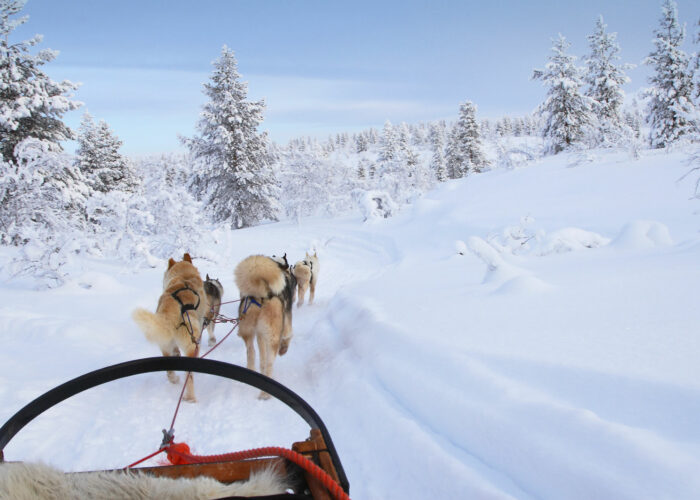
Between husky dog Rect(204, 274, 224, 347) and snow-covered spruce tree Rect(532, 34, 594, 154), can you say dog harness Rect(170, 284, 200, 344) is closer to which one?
husky dog Rect(204, 274, 224, 347)

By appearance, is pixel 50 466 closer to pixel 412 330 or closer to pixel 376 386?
pixel 376 386

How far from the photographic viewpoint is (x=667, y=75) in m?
24.9

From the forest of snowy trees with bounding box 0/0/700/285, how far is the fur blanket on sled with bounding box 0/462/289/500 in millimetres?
9283

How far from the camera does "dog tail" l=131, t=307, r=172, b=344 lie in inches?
123

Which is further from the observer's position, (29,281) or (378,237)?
(378,237)

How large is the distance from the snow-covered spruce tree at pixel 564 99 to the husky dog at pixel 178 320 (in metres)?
29.6

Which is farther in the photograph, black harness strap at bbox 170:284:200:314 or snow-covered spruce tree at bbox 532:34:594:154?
snow-covered spruce tree at bbox 532:34:594:154

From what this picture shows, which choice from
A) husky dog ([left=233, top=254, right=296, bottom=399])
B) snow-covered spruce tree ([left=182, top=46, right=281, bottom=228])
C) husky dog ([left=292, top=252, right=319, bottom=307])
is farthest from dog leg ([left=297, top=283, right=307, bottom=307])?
snow-covered spruce tree ([left=182, top=46, right=281, bottom=228])

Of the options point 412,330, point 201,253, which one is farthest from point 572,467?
point 201,253

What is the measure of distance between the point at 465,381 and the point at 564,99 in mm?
31428

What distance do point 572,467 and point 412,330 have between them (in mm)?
2043

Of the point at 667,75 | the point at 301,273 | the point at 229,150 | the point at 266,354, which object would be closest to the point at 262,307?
the point at 266,354

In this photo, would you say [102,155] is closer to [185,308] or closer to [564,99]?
[185,308]

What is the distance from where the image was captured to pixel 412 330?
3.75m
